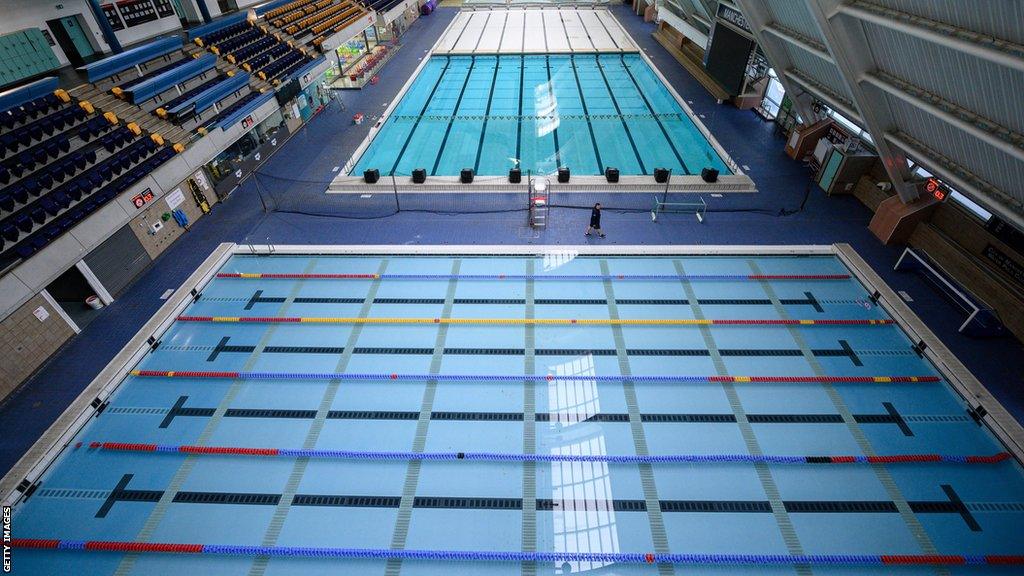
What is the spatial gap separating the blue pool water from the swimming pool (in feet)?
16.6

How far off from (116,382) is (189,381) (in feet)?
3.25

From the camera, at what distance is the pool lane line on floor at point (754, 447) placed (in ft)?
15.4

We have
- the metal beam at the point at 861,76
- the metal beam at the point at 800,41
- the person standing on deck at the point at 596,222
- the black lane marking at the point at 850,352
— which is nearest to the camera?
the black lane marking at the point at 850,352

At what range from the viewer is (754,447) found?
5500 millimetres

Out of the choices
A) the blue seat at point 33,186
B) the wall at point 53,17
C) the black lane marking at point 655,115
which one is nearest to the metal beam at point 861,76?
the black lane marking at point 655,115

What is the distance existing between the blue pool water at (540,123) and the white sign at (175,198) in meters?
4.02

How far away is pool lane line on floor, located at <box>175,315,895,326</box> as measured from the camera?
7.05 m

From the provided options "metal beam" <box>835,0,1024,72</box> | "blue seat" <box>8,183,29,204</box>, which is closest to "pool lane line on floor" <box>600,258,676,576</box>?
"metal beam" <box>835,0,1024,72</box>

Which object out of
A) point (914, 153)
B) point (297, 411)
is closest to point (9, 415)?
point (297, 411)

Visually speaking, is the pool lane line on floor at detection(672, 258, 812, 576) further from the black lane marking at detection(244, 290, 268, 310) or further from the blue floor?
the black lane marking at detection(244, 290, 268, 310)

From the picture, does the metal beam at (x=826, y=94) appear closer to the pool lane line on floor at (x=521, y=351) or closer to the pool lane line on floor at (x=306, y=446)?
the pool lane line on floor at (x=521, y=351)

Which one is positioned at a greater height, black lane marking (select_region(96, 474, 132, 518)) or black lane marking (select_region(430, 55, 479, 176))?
black lane marking (select_region(430, 55, 479, 176))

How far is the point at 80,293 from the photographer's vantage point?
25.2ft

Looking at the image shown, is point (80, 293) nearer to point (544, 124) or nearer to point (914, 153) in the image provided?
point (544, 124)
